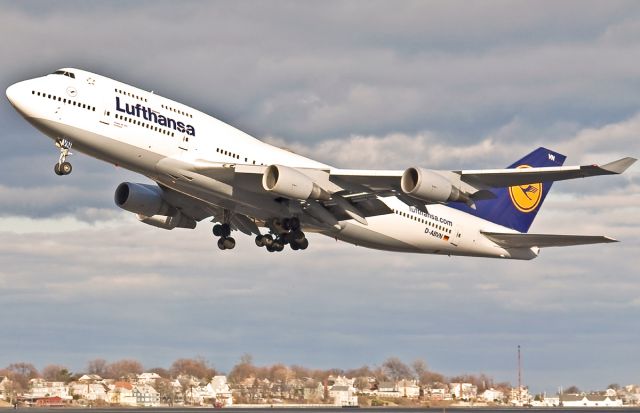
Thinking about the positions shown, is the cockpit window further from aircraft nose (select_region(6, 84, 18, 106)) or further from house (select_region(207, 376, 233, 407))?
house (select_region(207, 376, 233, 407))

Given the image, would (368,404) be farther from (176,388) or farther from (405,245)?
(405,245)

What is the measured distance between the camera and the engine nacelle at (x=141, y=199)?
5119 cm

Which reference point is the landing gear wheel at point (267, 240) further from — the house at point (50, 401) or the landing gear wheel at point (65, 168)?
the house at point (50, 401)

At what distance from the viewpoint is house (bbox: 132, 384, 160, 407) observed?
8512 centimetres

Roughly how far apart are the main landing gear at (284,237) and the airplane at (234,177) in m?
0.07

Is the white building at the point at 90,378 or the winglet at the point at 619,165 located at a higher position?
the winglet at the point at 619,165

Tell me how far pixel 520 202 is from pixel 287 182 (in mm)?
21049

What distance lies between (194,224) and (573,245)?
20.8 meters

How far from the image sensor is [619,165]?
39156 mm

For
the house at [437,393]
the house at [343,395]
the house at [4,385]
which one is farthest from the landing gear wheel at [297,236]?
the house at [4,385]

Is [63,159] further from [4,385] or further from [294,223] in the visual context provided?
[4,385]

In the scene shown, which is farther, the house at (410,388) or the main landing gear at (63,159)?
the house at (410,388)

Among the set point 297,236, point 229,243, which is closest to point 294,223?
point 297,236

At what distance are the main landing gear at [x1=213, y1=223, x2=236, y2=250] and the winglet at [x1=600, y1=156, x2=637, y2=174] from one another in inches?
845
